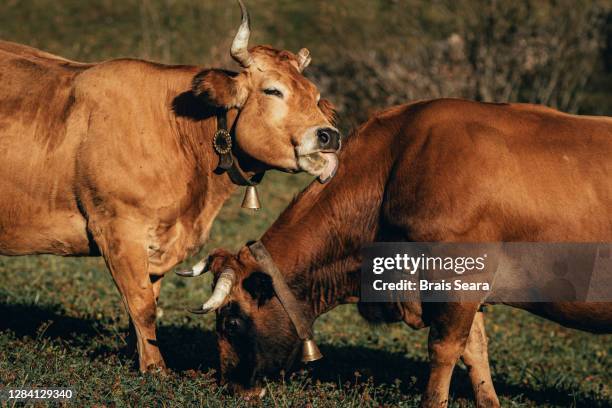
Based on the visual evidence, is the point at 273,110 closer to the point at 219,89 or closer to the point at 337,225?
the point at 219,89

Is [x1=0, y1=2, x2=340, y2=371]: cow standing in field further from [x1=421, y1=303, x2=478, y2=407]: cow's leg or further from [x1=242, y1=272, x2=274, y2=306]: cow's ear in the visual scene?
[x1=421, y1=303, x2=478, y2=407]: cow's leg

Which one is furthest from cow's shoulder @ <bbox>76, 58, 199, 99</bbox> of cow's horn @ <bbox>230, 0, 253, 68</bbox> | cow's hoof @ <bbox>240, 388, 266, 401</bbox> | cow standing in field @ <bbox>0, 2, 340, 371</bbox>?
cow's hoof @ <bbox>240, 388, 266, 401</bbox>

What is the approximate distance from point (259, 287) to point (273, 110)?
1.27 metres

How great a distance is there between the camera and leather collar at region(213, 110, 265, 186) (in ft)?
21.7

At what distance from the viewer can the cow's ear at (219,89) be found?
634 centimetres

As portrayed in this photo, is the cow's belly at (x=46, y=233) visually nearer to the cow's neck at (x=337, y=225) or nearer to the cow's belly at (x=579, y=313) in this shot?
the cow's neck at (x=337, y=225)

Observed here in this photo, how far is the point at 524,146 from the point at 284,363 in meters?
2.30

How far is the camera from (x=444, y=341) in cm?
614

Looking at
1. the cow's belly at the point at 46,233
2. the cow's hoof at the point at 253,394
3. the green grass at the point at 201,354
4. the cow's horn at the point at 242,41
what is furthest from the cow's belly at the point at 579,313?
the cow's belly at the point at 46,233

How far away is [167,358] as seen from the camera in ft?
24.7

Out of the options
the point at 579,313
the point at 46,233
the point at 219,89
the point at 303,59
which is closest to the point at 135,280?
the point at 46,233

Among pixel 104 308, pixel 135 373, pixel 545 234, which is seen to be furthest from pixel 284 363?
pixel 104 308

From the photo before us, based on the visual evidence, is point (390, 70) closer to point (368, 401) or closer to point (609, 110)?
point (609, 110)

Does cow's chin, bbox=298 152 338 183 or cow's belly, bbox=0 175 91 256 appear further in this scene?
cow's belly, bbox=0 175 91 256
